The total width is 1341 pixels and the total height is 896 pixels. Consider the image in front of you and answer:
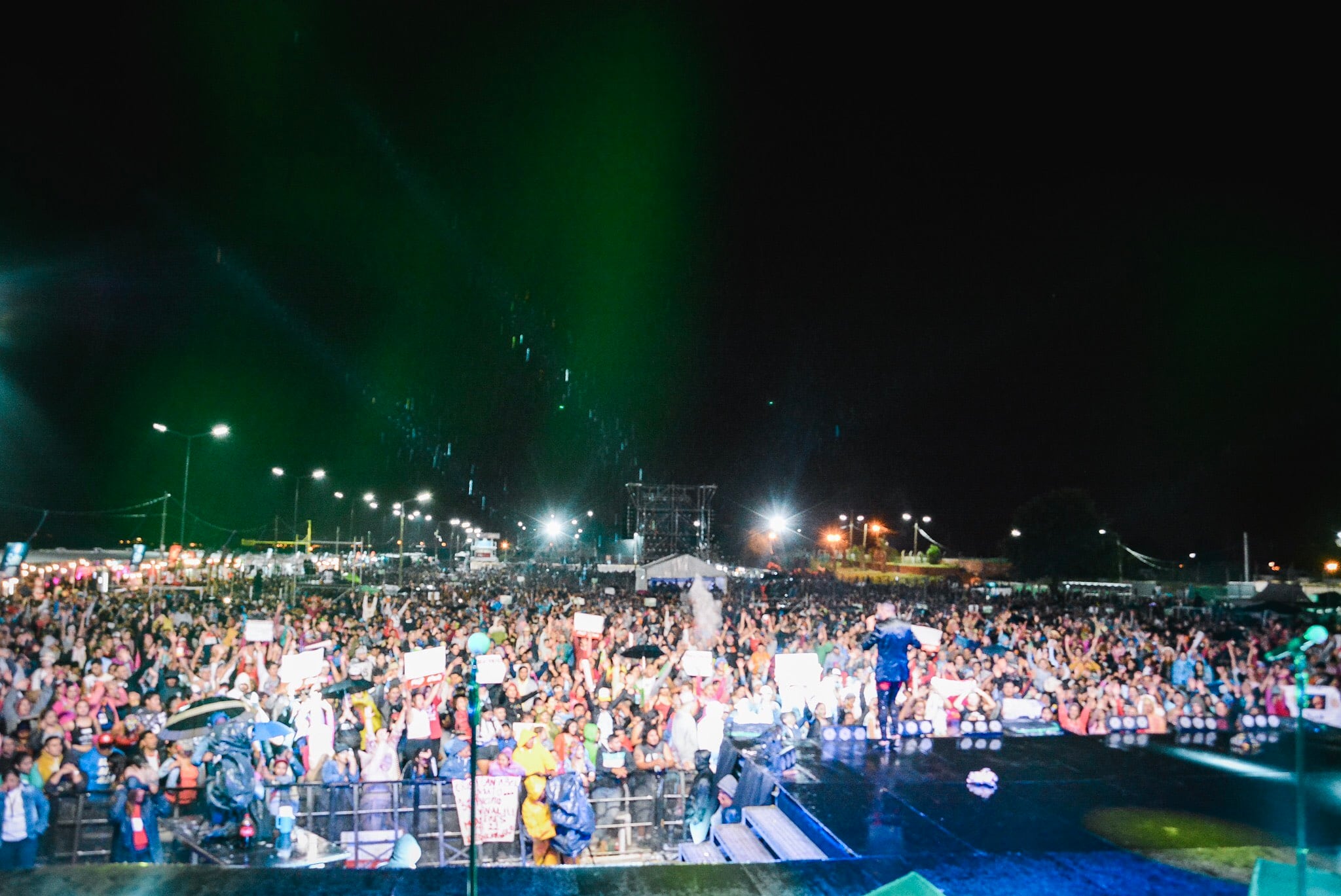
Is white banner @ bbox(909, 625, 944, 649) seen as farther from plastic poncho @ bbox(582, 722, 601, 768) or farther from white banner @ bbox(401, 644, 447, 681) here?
white banner @ bbox(401, 644, 447, 681)

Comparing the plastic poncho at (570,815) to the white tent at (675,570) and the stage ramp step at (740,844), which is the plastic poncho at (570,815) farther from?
the white tent at (675,570)

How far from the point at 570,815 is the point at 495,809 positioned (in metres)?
0.76

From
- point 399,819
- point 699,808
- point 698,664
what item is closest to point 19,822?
point 399,819

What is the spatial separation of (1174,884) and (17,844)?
832cm

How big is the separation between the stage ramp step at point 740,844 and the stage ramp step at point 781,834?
0.21 ft

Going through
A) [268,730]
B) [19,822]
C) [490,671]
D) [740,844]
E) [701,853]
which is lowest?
[701,853]

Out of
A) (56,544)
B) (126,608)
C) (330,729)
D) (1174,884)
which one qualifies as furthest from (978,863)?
(56,544)

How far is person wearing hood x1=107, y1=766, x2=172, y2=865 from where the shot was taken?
6738 millimetres

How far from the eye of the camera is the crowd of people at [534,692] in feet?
25.1

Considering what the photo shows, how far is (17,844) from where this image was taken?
633 cm

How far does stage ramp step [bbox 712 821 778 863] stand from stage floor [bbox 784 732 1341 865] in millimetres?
547

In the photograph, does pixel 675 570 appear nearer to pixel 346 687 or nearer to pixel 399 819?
pixel 346 687

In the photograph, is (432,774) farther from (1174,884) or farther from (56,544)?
(56,544)

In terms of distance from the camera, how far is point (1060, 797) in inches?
289
